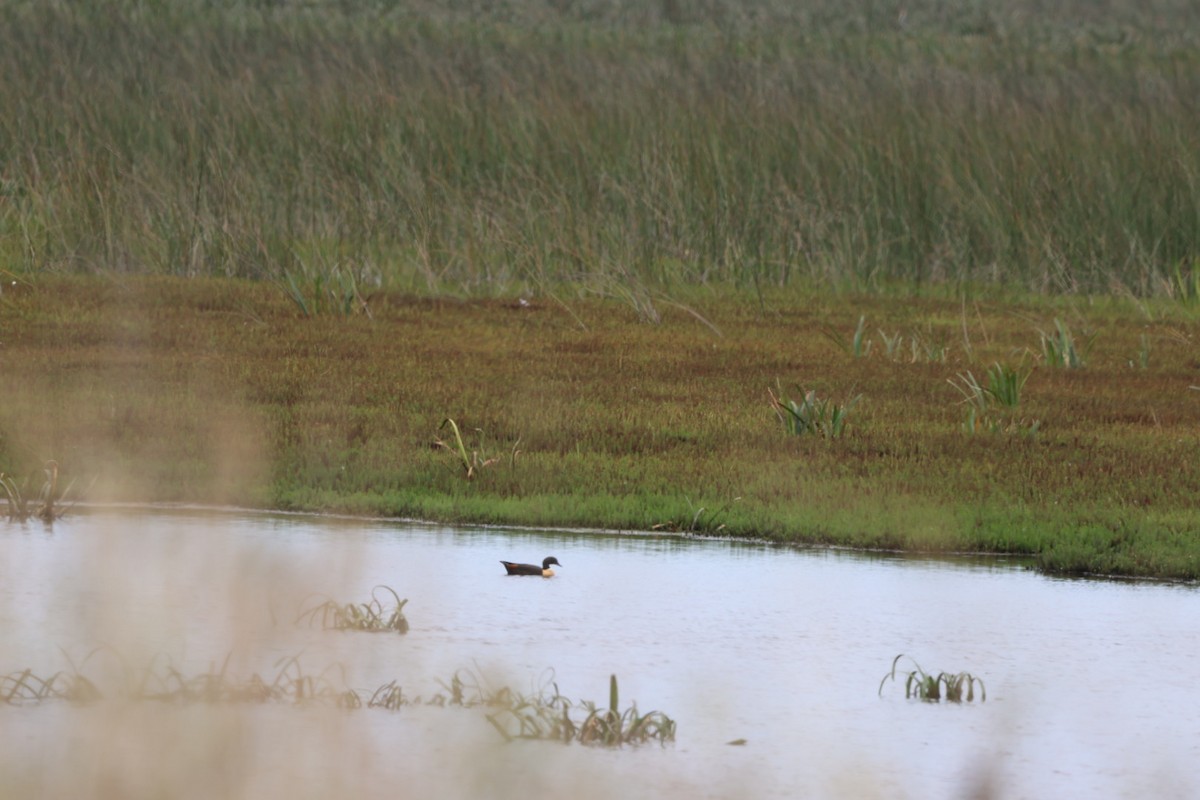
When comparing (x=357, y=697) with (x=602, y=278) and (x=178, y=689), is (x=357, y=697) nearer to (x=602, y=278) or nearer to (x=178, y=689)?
(x=178, y=689)

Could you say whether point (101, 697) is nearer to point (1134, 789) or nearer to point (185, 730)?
point (185, 730)

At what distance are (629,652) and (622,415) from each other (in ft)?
11.6

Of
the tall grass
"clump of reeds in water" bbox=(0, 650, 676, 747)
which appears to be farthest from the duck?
the tall grass

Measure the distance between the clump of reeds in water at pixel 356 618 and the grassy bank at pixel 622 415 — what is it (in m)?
1.50

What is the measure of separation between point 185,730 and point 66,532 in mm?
2148

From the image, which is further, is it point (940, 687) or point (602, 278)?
point (602, 278)

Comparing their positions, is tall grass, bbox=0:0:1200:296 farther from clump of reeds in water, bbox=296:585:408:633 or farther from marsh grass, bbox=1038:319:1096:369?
clump of reeds in water, bbox=296:585:408:633

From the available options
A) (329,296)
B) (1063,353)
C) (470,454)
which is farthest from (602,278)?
(470,454)

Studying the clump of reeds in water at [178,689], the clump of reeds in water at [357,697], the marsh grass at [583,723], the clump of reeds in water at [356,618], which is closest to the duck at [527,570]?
the clump of reeds in water at [356,618]

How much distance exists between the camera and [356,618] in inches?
193

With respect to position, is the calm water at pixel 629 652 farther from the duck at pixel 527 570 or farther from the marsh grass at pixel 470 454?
the marsh grass at pixel 470 454

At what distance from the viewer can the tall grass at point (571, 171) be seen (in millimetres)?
12750

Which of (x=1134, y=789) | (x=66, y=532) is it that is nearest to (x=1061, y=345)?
(x=66, y=532)

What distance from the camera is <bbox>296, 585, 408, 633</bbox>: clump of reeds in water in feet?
15.9
